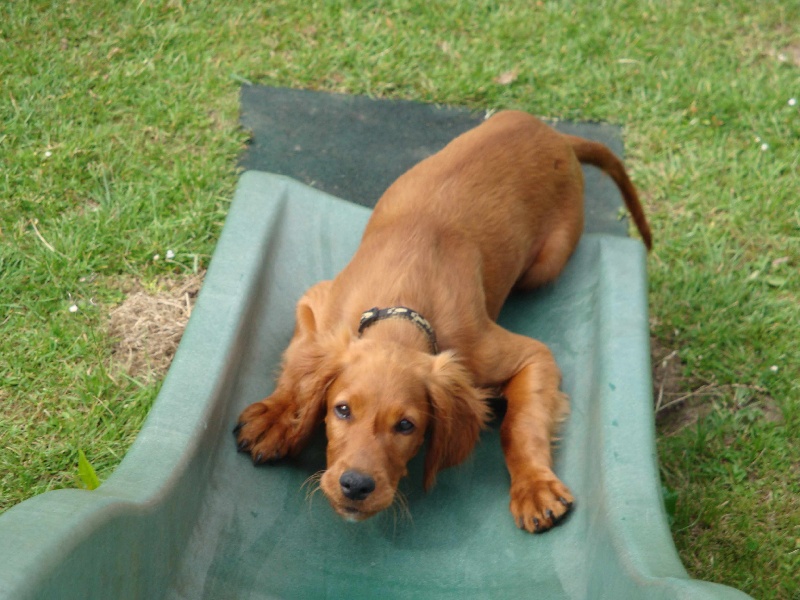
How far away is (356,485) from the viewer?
2.38 meters

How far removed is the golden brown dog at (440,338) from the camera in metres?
2.55

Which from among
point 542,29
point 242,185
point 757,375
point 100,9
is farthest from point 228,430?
point 542,29

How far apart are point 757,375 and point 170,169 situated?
271 centimetres

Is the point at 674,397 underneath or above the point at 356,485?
underneath

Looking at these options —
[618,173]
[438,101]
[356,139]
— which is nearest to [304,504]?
[618,173]

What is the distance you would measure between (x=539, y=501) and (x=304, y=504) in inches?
27.2

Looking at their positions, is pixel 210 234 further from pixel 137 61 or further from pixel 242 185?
pixel 137 61

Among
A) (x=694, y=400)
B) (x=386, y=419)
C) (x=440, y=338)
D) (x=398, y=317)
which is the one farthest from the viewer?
(x=694, y=400)

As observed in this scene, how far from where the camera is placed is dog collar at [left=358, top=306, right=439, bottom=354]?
2.80m

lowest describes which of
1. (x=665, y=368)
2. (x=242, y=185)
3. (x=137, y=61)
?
(x=665, y=368)

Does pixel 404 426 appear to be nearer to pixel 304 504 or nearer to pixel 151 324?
pixel 304 504

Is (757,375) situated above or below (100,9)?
below

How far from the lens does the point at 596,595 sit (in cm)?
244

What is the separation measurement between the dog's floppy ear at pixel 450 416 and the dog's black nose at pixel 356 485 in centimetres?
34
